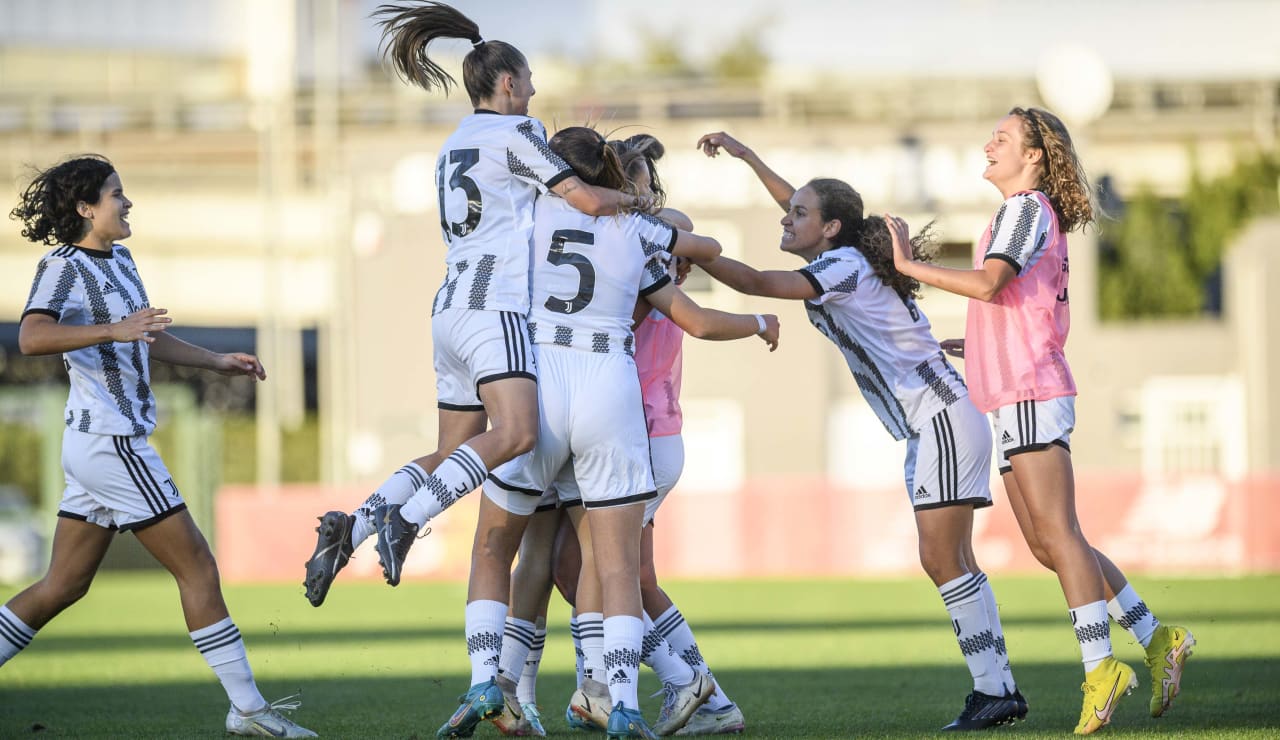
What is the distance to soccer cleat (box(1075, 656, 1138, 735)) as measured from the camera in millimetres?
6492

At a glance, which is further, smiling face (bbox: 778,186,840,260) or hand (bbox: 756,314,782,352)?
smiling face (bbox: 778,186,840,260)

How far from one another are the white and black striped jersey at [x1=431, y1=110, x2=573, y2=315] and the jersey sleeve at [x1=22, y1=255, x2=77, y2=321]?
1.54 m

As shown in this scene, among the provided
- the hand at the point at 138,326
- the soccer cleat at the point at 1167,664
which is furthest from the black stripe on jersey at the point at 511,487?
Result: the soccer cleat at the point at 1167,664

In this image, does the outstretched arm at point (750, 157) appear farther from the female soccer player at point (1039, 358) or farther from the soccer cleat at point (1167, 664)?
the soccer cleat at point (1167, 664)

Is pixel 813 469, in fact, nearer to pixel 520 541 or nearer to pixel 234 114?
pixel 234 114

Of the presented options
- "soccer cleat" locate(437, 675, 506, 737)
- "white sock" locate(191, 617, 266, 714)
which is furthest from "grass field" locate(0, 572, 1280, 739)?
"soccer cleat" locate(437, 675, 506, 737)

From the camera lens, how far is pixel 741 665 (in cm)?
1082

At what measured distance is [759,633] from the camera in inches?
541

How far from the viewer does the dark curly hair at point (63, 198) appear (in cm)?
702

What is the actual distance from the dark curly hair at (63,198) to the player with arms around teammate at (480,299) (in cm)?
152

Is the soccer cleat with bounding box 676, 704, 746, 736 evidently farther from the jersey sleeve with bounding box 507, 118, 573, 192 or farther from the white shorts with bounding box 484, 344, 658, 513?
the jersey sleeve with bounding box 507, 118, 573, 192

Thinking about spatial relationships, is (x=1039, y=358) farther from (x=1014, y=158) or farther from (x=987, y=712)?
(x=987, y=712)

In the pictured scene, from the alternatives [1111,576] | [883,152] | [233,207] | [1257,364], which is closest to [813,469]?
[883,152]

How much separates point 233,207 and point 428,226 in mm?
7572
